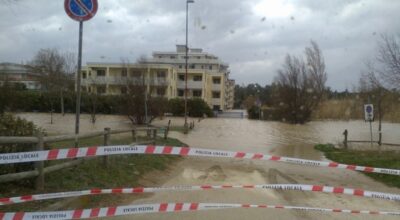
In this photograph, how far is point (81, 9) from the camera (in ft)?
27.2

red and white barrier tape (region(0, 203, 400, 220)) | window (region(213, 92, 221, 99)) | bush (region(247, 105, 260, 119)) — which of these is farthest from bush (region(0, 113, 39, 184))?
window (region(213, 92, 221, 99))

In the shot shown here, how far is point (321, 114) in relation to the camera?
74.1 metres

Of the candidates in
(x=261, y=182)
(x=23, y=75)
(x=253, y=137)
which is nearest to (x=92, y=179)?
(x=261, y=182)

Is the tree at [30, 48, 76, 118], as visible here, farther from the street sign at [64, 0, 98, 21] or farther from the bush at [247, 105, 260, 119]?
the street sign at [64, 0, 98, 21]

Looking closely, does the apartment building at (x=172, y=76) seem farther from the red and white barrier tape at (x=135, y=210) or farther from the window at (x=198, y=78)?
the red and white barrier tape at (x=135, y=210)

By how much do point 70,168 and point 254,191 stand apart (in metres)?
3.48

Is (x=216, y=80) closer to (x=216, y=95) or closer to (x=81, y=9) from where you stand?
(x=216, y=95)

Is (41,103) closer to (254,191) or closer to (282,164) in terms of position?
(282,164)

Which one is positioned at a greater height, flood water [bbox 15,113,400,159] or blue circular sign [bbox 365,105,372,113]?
blue circular sign [bbox 365,105,372,113]

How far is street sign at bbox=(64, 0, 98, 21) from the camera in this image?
8.20 meters

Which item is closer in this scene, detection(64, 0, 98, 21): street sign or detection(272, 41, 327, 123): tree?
detection(64, 0, 98, 21): street sign

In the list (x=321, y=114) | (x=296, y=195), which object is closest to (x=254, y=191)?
(x=296, y=195)

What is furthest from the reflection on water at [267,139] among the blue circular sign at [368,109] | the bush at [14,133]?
the bush at [14,133]

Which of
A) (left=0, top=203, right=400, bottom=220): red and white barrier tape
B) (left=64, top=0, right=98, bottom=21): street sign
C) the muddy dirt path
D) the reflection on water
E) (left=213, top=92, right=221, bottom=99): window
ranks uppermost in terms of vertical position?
(left=213, top=92, right=221, bottom=99): window
